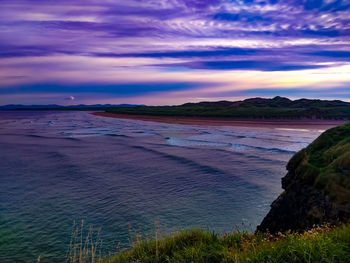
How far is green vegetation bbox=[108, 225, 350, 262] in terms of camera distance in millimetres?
5188

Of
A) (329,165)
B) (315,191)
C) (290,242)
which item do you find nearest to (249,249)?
(290,242)

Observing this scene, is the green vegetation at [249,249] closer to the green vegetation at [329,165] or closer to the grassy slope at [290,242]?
the grassy slope at [290,242]

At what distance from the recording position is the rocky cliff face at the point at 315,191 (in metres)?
7.91

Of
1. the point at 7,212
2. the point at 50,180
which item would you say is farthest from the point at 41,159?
the point at 7,212

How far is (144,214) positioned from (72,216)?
289cm

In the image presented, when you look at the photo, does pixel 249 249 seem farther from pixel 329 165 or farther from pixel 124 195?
pixel 124 195

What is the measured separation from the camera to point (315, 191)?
8750 millimetres

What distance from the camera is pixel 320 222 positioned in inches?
312

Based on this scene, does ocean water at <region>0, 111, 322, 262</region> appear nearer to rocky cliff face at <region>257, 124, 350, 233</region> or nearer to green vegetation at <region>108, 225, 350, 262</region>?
green vegetation at <region>108, 225, 350, 262</region>

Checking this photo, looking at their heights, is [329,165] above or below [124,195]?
above

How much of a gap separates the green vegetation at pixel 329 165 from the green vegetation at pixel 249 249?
2.10 meters

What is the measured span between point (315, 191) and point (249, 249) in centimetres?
356

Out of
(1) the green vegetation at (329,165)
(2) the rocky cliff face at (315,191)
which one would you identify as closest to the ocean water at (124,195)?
(2) the rocky cliff face at (315,191)

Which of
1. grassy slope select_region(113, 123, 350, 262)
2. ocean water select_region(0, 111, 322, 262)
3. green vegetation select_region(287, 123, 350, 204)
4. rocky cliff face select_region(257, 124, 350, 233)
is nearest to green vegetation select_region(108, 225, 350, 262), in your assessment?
grassy slope select_region(113, 123, 350, 262)
